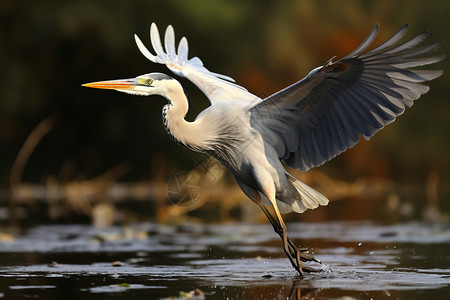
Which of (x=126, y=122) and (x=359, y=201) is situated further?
(x=126, y=122)

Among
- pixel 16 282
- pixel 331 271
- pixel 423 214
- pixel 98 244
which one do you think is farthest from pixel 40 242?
pixel 423 214

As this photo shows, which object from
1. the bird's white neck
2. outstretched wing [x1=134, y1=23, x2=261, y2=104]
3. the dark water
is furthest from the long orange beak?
the dark water

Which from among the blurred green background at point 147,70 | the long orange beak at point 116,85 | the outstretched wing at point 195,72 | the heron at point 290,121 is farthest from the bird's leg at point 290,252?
the blurred green background at point 147,70

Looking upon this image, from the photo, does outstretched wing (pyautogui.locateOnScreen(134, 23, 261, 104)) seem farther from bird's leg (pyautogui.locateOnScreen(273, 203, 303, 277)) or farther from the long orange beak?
bird's leg (pyautogui.locateOnScreen(273, 203, 303, 277))

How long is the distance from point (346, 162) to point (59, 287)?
1643 centimetres

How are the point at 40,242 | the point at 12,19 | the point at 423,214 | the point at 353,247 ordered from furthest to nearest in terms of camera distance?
the point at 12,19
the point at 423,214
the point at 40,242
the point at 353,247

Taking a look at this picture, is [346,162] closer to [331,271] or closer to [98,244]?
[98,244]

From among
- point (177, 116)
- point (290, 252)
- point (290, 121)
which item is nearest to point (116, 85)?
point (177, 116)

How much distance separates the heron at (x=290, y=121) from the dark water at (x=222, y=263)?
1.68ft

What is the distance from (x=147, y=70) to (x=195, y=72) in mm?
14317

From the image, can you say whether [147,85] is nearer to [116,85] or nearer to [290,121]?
[116,85]

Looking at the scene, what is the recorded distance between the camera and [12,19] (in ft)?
74.9

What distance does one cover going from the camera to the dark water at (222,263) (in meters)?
5.30

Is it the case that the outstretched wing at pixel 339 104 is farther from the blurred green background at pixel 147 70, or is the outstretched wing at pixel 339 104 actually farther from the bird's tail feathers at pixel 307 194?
the blurred green background at pixel 147 70
